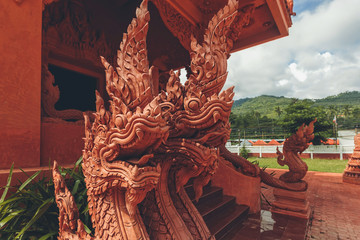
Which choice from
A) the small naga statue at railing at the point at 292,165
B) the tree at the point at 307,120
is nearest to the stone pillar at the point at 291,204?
the small naga statue at railing at the point at 292,165

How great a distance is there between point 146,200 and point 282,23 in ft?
17.0

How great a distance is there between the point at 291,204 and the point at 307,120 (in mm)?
18249

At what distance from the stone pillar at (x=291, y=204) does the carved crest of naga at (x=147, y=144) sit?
280cm

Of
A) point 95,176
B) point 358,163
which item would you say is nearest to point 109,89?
point 95,176

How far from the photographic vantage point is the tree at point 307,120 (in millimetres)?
17547

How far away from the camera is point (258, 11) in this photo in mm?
4570

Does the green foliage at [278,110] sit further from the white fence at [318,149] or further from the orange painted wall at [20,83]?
the orange painted wall at [20,83]

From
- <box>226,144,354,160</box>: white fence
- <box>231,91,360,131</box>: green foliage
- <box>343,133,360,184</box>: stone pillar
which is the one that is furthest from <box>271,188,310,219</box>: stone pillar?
<box>231,91,360,131</box>: green foliage

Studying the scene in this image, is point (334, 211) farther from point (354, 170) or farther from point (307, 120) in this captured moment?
point (307, 120)

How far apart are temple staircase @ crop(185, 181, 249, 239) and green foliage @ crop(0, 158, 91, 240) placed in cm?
165

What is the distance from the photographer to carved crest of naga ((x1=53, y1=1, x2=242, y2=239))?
1.21 m

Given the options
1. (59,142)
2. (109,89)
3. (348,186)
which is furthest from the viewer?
(348,186)

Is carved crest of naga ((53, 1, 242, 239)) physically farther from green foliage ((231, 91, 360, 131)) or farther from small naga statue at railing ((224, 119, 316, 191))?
green foliage ((231, 91, 360, 131))

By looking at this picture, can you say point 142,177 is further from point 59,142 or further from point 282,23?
point 282,23
